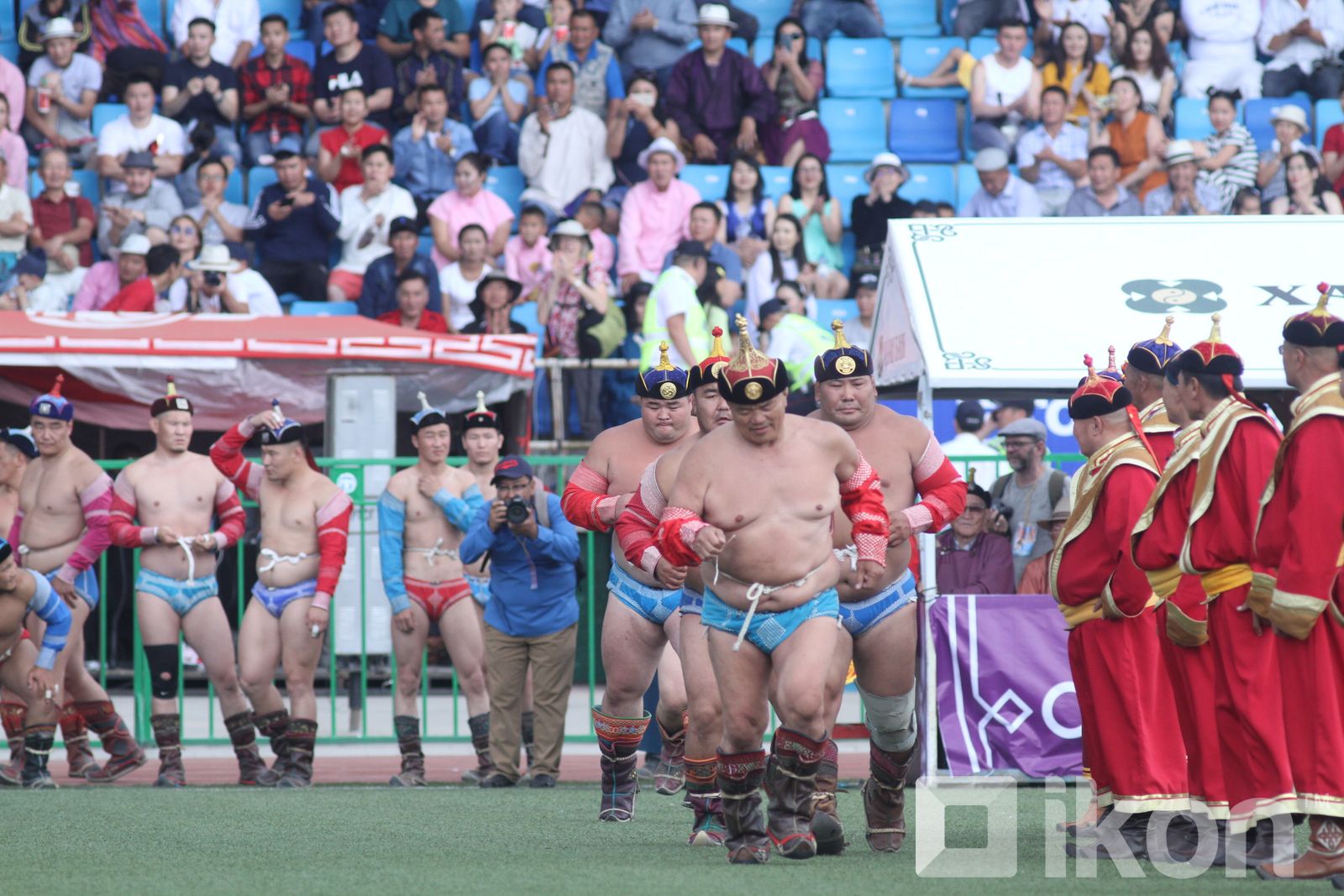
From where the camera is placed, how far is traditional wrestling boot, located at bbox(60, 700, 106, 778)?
35.4 feet

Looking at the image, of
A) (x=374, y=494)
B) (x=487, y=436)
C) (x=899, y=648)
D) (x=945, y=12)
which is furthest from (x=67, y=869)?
(x=945, y=12)

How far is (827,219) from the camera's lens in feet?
52.3

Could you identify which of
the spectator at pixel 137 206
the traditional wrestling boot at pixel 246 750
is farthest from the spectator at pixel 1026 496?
the spectator at pixel 137 206

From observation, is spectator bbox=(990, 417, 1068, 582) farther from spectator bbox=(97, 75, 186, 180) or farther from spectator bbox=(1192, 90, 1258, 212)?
spectator bbox=(97, 75, 186, 180)

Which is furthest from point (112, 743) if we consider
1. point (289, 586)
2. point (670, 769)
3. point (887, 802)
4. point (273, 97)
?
point (273, 97)

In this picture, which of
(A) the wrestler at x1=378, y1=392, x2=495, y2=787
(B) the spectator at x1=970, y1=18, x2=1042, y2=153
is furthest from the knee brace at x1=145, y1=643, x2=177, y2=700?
(B) the spectator at x1=970, y1=18, x2=1042, y2=153

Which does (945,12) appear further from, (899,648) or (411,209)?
(899,648)

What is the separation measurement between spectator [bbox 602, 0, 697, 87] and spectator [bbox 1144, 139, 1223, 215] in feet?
14.7

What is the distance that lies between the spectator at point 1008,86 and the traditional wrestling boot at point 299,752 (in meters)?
9.15

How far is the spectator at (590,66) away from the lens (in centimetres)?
1670

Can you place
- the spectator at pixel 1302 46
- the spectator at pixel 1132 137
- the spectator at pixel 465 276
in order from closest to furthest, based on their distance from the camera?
1. the spectator at pixel 465 276
2. the spectator at pixel 1132 137
3. the spectator at pixel 1302 46

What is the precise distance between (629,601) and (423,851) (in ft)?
6.02

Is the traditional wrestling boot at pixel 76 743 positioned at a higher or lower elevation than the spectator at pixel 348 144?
lower

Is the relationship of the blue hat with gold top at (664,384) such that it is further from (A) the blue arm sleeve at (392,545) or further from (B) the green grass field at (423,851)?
(A) the blue arm sleeve at (392,545)
